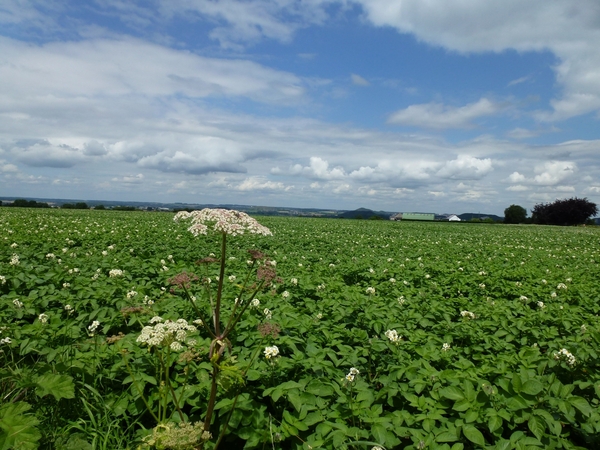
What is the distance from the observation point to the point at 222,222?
2752 millimetres

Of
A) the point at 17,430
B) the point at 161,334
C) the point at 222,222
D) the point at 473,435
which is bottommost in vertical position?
the point at 473,435

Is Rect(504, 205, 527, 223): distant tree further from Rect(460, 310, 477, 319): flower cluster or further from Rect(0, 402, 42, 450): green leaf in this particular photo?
Rect(0, 402, 42, 450): green leaf

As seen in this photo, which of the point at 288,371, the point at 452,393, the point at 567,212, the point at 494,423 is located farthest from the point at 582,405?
the point at 567,212

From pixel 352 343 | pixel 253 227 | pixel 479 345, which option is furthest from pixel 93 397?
pixel 479 345

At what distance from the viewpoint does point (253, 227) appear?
2.88 meters

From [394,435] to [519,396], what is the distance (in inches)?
38.4

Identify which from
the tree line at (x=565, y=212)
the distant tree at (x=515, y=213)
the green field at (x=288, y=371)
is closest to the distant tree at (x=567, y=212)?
the tree line at (x=565, y=212)

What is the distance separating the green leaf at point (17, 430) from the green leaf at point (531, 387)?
→ 10.4 feet

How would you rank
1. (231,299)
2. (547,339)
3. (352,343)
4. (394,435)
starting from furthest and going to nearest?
(231,299)
(547,339)
(352,343)
(394,435)

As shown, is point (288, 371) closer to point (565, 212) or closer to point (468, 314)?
point (468, 314)

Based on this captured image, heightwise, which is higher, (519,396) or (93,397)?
(519,396)

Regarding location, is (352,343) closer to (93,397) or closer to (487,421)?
(487,421)

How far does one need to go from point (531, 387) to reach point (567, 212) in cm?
9567

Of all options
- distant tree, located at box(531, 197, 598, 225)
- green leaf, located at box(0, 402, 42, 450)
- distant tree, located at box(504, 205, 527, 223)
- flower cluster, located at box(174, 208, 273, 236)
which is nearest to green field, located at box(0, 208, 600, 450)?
green leaf, located at box(0, 402, 42, 450)
